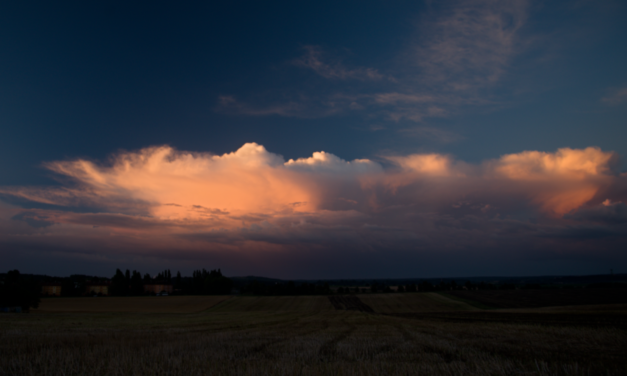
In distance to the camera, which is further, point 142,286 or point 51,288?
point 51,288

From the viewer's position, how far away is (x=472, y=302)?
90.1 m

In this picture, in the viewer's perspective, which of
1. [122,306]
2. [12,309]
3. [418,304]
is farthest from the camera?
[418,304]

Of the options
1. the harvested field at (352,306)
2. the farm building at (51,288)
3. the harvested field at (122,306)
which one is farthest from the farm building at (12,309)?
the farm building at (51,288)

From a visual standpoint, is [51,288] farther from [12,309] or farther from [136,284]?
[12,309]

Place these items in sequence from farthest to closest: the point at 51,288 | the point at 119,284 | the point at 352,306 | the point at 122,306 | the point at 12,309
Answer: the point at 51,288, the point at 119,284, the point at 352,306, the point at 122,306, the point at 12,309

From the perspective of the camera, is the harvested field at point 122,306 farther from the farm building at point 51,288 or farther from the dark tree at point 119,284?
the farm building at point 51,288

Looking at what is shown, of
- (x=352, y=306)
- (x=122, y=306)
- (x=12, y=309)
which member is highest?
(x=12, y=309)

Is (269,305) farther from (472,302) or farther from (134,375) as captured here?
(134,375)

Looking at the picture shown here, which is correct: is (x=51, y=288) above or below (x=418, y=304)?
below

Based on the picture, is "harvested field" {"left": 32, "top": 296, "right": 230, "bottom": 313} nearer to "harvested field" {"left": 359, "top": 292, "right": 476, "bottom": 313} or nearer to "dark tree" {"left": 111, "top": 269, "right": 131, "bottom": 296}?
"dark tree" {"left": 111, "top": 269, "right": 131, "bottom": 296}

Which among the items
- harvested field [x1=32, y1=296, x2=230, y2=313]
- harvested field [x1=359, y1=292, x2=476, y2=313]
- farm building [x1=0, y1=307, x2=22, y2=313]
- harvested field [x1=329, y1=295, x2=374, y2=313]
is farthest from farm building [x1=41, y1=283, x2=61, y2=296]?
harvested field [x1=359, y1=292, x2=476, y2=313]

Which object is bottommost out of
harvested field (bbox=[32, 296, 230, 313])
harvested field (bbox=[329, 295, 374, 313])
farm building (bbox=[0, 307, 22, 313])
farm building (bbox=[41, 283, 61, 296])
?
farm building (bbox=[41, 283, 61, 296])

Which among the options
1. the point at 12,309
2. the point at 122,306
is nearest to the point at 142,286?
the point at 122,306

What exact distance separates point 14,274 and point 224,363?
6334 inches
